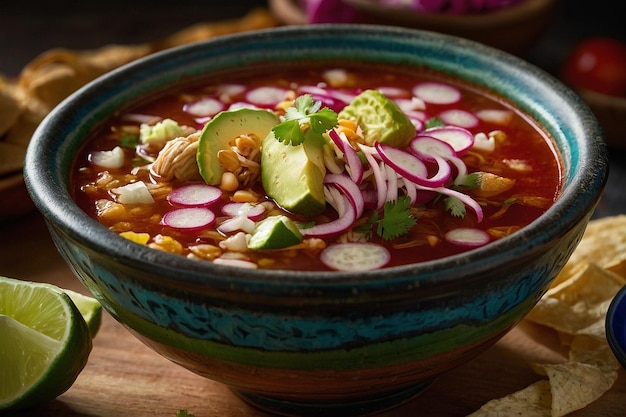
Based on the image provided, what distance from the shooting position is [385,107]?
8.58 ft

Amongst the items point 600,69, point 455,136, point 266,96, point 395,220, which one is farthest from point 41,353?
point 600,69

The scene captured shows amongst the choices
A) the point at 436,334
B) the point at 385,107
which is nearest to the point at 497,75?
the point at 385,107

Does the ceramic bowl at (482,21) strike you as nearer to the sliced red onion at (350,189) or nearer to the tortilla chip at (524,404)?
the sliced red onion at (350,189)

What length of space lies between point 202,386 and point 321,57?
1.28 metres

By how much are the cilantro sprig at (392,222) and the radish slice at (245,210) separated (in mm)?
262

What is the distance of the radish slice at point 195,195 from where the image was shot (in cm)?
248

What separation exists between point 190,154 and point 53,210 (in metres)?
0.45

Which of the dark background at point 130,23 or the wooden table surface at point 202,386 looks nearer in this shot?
the wooden table surface at point 202,386

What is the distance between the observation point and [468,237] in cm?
234

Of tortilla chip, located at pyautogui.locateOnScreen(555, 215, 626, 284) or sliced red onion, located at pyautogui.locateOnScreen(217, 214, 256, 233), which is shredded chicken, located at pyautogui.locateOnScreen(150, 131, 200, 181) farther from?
tortilla chip, located at pyautogui.locateOnScreen(555, 215, 626, 284)

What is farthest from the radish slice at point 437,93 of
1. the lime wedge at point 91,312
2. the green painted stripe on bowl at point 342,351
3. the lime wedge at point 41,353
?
the lime wedge at point 41,353

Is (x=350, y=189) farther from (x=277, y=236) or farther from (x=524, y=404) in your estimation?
(x=524, y=404)

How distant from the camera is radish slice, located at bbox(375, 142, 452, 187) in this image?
244 centimetres

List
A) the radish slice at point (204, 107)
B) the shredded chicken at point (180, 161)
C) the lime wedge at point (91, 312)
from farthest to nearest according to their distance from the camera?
the radish slice at point (204, 107)
the lime wedge at point (91, 312)
the shredded chicken at point (180, 161)
